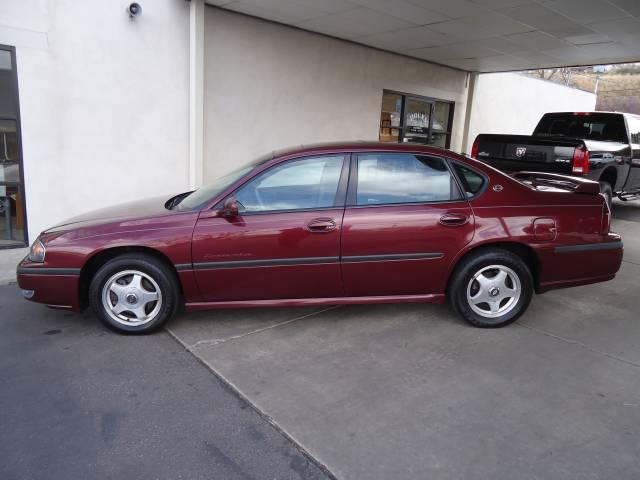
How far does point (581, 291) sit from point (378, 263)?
271cm

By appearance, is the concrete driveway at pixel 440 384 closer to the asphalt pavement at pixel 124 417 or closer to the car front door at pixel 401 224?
the asphalt pavement at pixel 124 417

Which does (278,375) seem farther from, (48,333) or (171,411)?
(48,333)

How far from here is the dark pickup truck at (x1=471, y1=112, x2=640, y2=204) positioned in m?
7.29

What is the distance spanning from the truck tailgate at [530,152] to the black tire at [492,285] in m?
3.80

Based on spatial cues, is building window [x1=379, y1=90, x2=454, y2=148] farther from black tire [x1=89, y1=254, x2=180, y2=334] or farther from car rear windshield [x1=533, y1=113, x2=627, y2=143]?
black tire [x1=89, y1=254, x2=180, y2=334]

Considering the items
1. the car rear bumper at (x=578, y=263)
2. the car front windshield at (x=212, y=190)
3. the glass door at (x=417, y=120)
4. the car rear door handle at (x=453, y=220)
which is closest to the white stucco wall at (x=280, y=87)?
the glass door at (x=417, y=120)

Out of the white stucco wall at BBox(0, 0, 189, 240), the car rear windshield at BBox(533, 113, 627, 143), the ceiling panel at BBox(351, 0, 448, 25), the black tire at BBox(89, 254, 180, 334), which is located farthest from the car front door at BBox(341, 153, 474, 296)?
the car rear windshield at BBox(533, 113, 627, 143)

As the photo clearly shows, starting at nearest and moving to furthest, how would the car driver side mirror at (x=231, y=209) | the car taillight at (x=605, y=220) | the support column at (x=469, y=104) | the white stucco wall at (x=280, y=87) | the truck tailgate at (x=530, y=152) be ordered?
the car driver side mirror at (x=231, y=209), the car taillight at (x=605, y=220), the truck tailgate at (x=530, y=152), the white stucco wall at (x=280, y=87), the support column at (x=469, y=104)

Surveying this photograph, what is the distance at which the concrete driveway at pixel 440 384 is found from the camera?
103 inches

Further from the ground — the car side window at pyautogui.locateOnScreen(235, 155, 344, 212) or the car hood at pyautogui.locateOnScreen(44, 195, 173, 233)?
the car side window at pyautogui.locateOnScreen(235, 155, 344, 212)

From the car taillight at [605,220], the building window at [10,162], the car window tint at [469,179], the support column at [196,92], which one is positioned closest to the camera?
the car window tint at [469,179]

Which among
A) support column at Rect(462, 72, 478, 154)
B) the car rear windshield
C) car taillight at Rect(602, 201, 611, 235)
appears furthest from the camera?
support column at Rect(462, 72, 478, 154)

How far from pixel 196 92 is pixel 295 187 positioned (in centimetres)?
392

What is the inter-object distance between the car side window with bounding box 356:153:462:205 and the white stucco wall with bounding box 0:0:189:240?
13.8 feet
